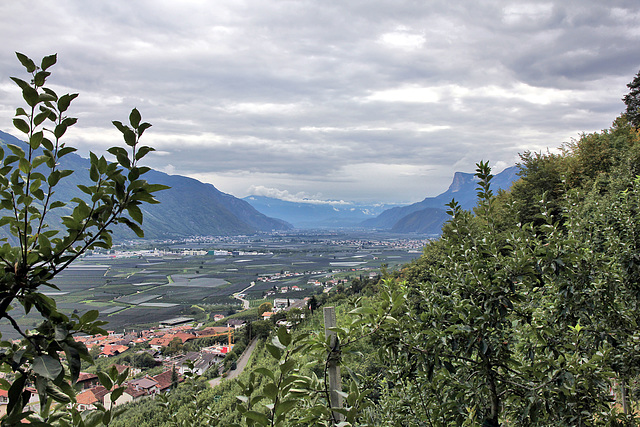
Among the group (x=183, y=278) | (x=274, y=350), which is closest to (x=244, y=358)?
(x=274, y=350)

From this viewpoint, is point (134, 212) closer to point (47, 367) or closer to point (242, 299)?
point (47, 367)

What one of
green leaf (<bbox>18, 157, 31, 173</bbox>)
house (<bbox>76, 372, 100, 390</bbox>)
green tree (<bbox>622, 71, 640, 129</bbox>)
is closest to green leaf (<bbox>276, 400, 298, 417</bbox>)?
house (<bbox>76, 372, 100, 390</bbox>)

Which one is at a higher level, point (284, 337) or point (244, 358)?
point (284, 337)

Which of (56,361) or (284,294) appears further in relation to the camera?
(284,294)

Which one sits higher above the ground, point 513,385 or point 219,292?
point 513,385

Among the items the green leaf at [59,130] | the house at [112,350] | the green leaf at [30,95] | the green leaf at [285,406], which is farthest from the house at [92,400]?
the house at [112,350]

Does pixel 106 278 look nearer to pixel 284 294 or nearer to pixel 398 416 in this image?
pixel 284 294

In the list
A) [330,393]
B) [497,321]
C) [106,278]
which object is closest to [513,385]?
[497,321]

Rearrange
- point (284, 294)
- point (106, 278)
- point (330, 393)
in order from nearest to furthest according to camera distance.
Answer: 1. point (330, 393)
2. point (284, 294)
3. point (106, 278)
